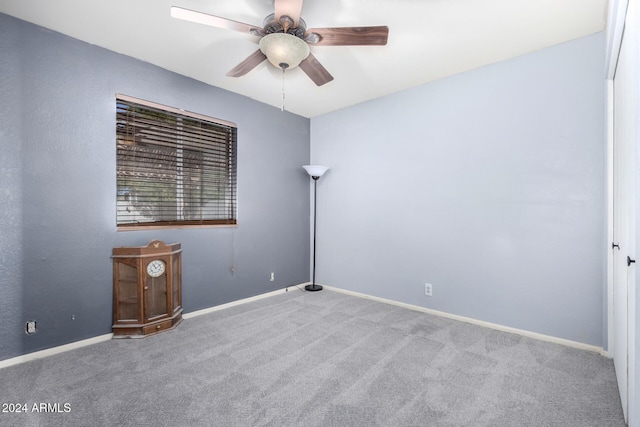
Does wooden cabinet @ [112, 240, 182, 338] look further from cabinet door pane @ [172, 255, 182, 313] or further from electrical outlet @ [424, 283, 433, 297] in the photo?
electrical outlet @ [424, 283, 433, 297]

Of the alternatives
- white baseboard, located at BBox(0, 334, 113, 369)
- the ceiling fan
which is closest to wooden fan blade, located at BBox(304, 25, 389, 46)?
the ceiling fan

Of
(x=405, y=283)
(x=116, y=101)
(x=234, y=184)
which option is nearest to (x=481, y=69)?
(x=405, y=283)

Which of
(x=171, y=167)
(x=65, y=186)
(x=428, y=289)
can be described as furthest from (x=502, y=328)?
(x=65, y=186)

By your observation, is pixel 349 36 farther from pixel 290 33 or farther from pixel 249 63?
pixel 249 63

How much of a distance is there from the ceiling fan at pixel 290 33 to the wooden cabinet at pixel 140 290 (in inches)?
74.8

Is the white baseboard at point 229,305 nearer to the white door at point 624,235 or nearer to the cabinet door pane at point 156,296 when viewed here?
the cabinet door pane at point 156,296

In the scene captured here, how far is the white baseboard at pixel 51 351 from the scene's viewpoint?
2.12m

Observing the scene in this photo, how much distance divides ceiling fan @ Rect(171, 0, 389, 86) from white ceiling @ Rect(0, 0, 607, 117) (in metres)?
0.18

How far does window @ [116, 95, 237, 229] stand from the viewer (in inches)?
107

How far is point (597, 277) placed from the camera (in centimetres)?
232

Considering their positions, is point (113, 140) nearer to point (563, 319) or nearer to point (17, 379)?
point (17, 379)

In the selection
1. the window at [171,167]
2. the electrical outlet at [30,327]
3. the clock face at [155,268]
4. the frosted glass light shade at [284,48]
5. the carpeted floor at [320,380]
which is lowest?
the carpeted floor at [320,380]

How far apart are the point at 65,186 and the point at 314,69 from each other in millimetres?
2206

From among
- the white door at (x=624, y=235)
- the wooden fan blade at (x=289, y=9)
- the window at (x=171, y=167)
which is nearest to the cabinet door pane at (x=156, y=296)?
the window at (x=171, y=167)
